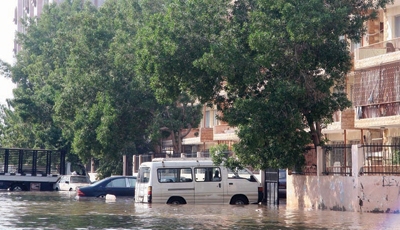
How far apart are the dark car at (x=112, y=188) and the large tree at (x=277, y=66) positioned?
9.14 metres

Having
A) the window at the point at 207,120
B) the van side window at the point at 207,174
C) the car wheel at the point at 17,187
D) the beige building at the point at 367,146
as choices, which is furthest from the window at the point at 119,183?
the window at the point at 207,120

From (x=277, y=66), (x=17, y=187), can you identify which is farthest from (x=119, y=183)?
(x=17, y=187)

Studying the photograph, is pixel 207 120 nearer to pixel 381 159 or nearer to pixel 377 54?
pixel 377 54

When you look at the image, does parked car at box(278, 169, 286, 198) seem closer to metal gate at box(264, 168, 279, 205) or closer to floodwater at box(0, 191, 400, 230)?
metal gate at box(264, 168, 279, 205)

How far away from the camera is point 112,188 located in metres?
39.2

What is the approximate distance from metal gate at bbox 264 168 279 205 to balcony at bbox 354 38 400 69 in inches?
254

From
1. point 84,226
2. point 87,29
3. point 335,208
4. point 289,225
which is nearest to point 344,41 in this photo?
point 335,208

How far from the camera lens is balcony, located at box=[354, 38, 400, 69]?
3439 centimetres

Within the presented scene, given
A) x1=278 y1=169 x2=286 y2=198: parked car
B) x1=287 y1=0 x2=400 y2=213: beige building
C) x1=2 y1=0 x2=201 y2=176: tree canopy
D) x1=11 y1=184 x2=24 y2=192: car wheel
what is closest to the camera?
x1=287 y1=0 x2=400 y2=213: beige building

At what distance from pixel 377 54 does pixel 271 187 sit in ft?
24.8

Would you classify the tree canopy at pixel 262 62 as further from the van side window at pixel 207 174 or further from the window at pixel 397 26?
the window at pixel 397 26

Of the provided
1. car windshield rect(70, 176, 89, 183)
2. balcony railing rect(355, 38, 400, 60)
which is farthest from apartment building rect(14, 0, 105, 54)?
balcony railing rect(355, 38, 400, 60)

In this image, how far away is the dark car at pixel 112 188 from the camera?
38.9m

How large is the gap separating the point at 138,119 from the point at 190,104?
3804 mm
